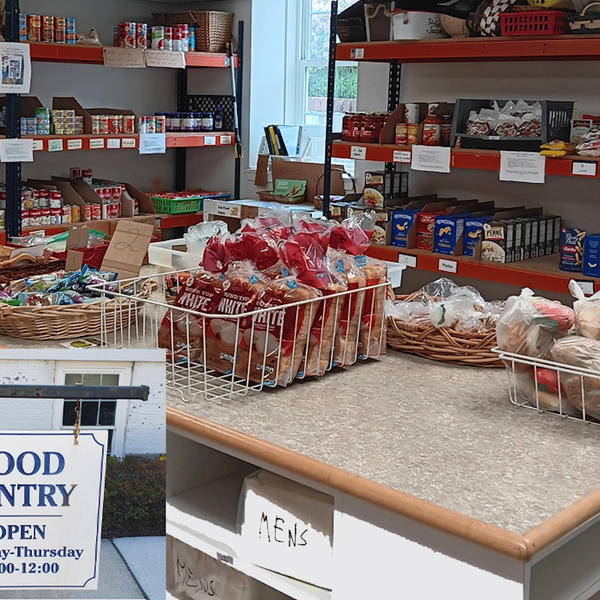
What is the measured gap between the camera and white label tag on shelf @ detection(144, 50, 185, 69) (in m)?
5.12

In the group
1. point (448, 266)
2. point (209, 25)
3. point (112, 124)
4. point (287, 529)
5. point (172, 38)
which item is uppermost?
point (209, 25)

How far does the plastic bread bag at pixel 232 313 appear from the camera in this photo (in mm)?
1673

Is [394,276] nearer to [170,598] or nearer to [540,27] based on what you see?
[170,598]

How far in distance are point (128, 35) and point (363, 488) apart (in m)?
4.46

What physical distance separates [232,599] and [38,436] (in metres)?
1.11

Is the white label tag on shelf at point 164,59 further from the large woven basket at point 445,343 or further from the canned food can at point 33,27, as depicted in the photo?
the large woven basket at point 445,343

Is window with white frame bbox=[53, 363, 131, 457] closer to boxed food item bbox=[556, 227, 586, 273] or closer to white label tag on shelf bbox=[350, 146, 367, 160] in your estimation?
boxed food item bbox=[556, 227, 586, 273]

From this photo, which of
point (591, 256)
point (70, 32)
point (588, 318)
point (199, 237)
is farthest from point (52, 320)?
point (70, 32)

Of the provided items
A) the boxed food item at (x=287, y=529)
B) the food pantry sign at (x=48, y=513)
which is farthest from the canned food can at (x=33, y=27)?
the food pantry sign at (x=48, y=513)

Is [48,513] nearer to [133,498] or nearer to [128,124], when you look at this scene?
[133,498]

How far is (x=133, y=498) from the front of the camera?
72cm

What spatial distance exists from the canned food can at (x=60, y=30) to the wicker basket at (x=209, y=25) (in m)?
1.14

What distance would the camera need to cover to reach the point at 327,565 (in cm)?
146

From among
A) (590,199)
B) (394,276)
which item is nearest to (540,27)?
(590,199)
